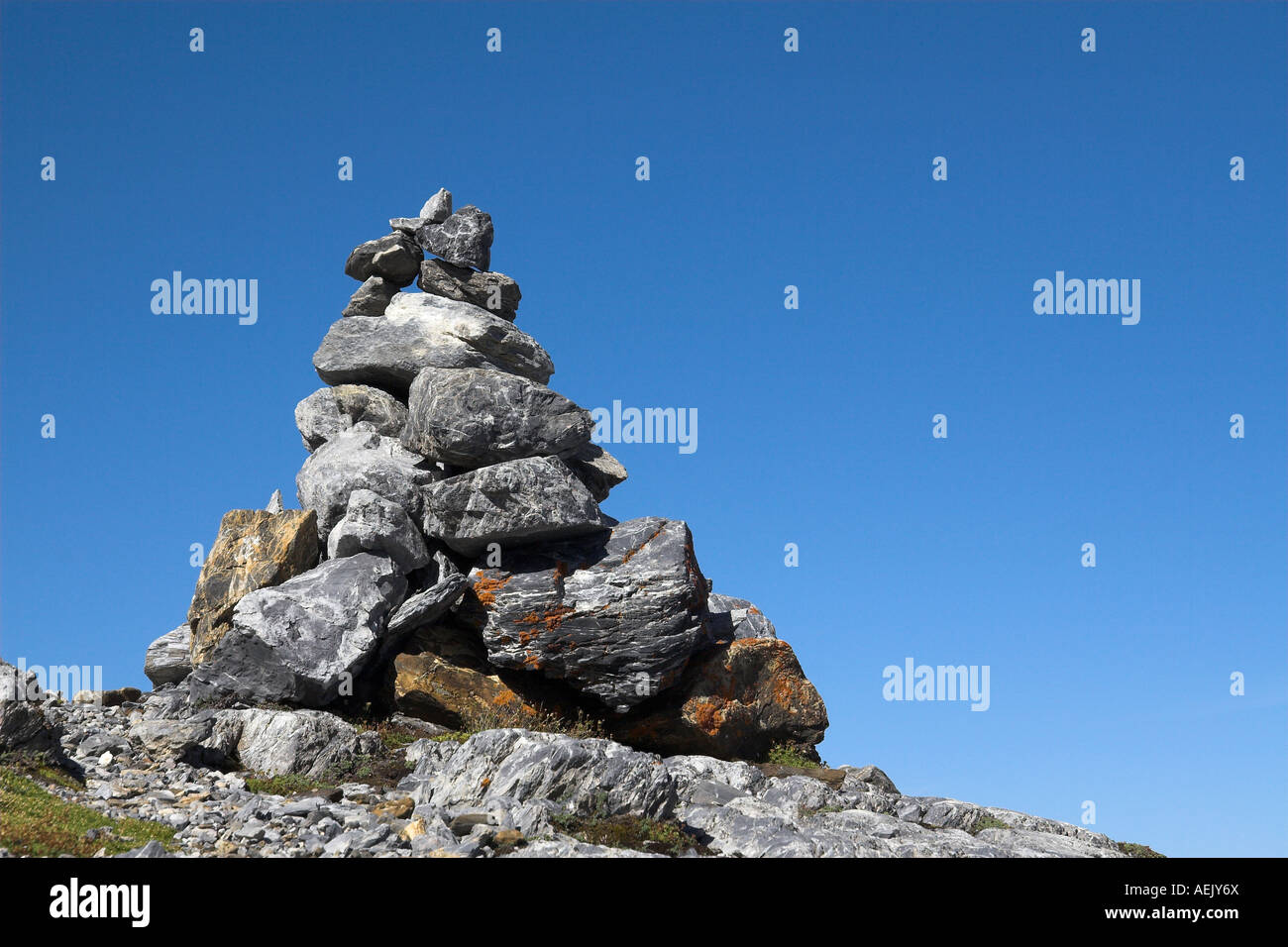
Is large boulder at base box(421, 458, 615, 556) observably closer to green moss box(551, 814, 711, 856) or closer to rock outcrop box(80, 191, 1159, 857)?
rock outcrop box(80, 191, 1159, 857)

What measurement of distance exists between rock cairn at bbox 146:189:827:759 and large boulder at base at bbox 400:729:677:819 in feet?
23.2

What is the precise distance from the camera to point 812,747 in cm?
3328

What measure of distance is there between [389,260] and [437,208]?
2.44m

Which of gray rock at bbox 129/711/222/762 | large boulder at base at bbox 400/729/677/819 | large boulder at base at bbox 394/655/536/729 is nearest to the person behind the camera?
large boulder at base at bbox 400/729/677/819

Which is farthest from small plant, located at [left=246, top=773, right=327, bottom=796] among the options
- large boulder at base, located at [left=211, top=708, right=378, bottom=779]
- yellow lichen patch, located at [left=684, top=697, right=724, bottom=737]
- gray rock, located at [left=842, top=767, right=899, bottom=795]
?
gray rock, located at [left=842, top=767, right=899, bottom=795]

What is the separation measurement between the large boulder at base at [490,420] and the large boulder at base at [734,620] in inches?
286

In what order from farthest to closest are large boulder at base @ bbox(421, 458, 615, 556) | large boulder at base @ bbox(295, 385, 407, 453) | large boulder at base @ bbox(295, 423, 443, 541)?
large boulder at base @ bbox(295, 385, 407, 453) < large boulder at base @ bbox(295, 423, 443, 541) < large boulder at base @ bbox(421, 458, 615, 556)

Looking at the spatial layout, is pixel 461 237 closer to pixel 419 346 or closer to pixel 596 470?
pixel 419 346

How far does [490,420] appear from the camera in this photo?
31.2 meters

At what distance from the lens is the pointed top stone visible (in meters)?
37.2

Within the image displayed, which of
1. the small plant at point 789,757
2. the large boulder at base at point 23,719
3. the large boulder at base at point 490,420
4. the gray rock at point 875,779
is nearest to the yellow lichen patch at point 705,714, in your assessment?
the small plant at point 789,757

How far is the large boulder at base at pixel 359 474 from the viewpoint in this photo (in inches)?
1259
